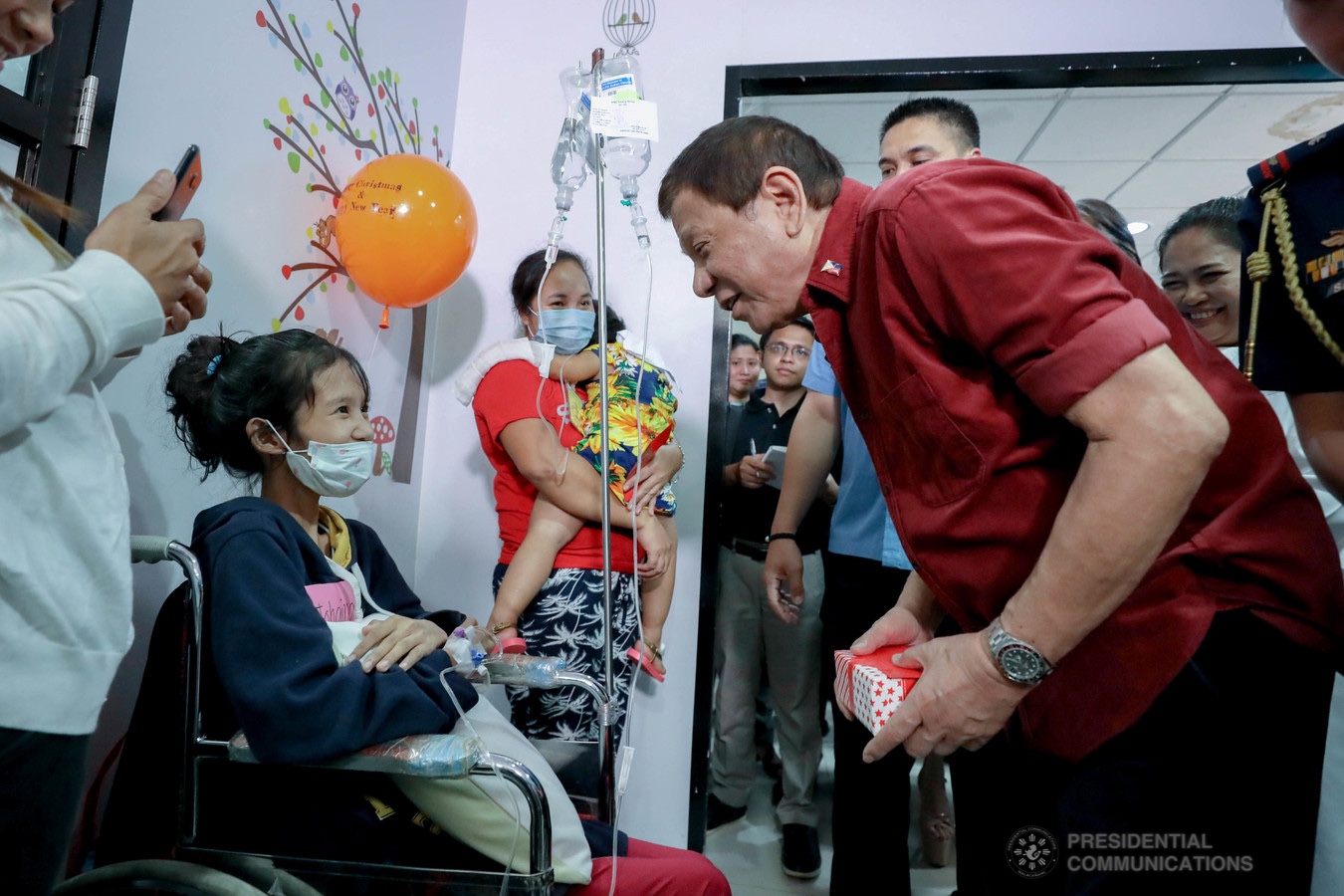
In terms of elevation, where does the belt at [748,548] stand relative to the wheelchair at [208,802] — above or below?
above

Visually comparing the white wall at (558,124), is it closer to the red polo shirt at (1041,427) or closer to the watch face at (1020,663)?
the red polo shirt at (1041,427)

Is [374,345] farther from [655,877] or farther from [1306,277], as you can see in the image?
[1306,277]

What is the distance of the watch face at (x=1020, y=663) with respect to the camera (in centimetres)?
80

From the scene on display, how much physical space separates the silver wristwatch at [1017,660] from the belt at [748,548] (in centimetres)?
158

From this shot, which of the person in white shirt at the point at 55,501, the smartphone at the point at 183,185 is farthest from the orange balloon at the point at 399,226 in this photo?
the person in white shirt at the point at 55,501

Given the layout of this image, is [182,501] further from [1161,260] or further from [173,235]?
[1161,260]

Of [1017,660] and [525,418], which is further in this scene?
[525,418]

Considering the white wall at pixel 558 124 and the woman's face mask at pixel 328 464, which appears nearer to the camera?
the woman's face mask at pixel 328 464

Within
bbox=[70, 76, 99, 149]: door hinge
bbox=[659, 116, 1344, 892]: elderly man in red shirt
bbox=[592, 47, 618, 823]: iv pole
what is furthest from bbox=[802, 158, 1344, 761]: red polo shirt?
bbox=[70, 76, 99, 149]: door hinge

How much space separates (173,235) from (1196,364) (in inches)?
44.8

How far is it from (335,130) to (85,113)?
2.61 ft

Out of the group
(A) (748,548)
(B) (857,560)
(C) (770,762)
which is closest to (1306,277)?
(B) (857,560)

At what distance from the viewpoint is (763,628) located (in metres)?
2.41

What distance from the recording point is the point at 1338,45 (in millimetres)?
914
